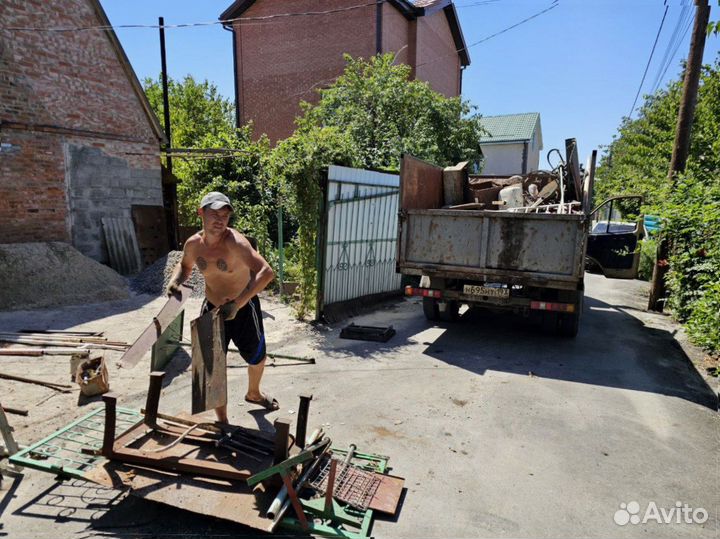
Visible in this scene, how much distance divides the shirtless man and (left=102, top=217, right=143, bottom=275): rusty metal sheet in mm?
Result: 8128

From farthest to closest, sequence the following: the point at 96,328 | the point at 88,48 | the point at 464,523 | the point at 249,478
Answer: the point at 88,48, the point at 96,328, the point at 464,523, the point at 249,478

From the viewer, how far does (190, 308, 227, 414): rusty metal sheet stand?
299 centimetres

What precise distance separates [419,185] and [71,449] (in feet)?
17.9

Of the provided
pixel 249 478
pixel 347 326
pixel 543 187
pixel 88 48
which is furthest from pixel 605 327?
pixel 88 48

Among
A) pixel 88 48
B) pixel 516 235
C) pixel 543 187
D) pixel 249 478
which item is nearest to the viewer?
pixel 249 478

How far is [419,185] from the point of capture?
22.8 ft

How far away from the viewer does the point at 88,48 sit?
10008 millimetres

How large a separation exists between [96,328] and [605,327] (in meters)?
8.11

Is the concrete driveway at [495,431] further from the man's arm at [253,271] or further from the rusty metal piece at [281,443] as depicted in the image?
the man's arm at [253,271]

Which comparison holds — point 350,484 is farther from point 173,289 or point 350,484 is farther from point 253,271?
point 173,289

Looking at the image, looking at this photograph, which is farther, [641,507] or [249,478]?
[641,507]

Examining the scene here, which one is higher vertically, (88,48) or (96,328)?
(88,48)

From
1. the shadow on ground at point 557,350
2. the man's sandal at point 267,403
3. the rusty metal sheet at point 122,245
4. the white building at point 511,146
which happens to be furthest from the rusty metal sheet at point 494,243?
the white building at point 511,146

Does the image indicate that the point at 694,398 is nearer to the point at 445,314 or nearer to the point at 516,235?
the point at 516,235
